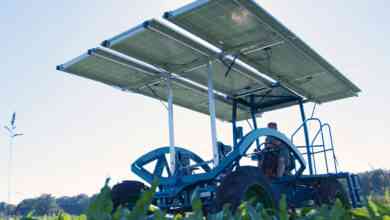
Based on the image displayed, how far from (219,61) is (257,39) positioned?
1029 millimetres

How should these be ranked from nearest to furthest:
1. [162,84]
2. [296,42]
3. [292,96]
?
1. [296,42]
2. [162,84]
3. [292,96]

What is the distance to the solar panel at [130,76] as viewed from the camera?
6848mm

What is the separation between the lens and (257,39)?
6.36 m

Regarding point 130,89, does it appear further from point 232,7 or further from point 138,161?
point 232,7

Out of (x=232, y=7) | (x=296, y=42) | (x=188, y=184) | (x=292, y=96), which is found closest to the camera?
(x=232, y=7)

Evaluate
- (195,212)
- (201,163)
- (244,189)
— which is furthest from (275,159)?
(195,212)

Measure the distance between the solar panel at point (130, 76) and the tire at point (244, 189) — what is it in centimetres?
310

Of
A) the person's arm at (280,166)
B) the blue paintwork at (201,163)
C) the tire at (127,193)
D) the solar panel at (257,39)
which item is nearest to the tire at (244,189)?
the blue paintwork at (201,163)

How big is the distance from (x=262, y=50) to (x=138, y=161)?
9.40 feet

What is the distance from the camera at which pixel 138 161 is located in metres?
6.80

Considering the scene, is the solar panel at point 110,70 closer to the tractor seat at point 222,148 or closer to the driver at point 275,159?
the tractor seat at point 222,148

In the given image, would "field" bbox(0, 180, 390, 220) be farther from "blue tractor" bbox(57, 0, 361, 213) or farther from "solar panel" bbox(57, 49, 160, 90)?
"solar panel" bbox(57, 49, 160, 90)

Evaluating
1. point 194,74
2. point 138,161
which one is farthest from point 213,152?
point 194,74

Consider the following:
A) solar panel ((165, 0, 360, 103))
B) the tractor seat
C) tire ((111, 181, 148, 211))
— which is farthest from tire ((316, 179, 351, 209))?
tire ((111, 181, 148, 211))
